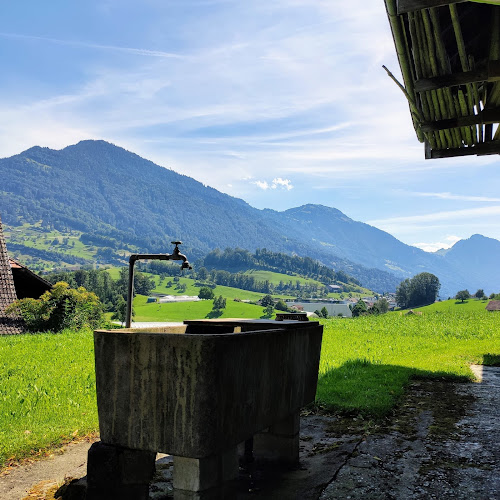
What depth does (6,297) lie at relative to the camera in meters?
20.8

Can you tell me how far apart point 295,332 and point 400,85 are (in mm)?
3126

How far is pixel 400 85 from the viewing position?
18.6ft

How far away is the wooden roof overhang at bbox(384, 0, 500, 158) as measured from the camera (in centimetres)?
468

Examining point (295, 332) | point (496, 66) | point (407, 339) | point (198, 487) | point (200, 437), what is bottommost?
point (407, 339)

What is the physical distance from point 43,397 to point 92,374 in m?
1.91

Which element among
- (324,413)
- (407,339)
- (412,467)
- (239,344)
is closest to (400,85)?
(239,344)

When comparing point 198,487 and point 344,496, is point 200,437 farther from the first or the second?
point 344,496

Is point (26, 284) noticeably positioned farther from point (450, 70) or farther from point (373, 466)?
point (450, 70)

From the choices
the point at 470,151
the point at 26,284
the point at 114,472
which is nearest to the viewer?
the point at 114,472

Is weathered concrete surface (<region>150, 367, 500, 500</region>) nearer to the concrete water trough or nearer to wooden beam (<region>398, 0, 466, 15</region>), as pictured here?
the concrete water trough

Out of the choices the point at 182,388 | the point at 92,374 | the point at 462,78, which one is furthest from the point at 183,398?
the point at 92,374

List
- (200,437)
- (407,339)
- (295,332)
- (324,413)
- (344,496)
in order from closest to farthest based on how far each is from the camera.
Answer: (200,437)
(344,496)
(295,332)
(324,413)
(407,339)

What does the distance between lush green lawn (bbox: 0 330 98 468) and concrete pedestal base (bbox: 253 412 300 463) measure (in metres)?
2.68

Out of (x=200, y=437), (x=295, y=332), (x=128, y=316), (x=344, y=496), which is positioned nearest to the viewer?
(x=200, y=437)
